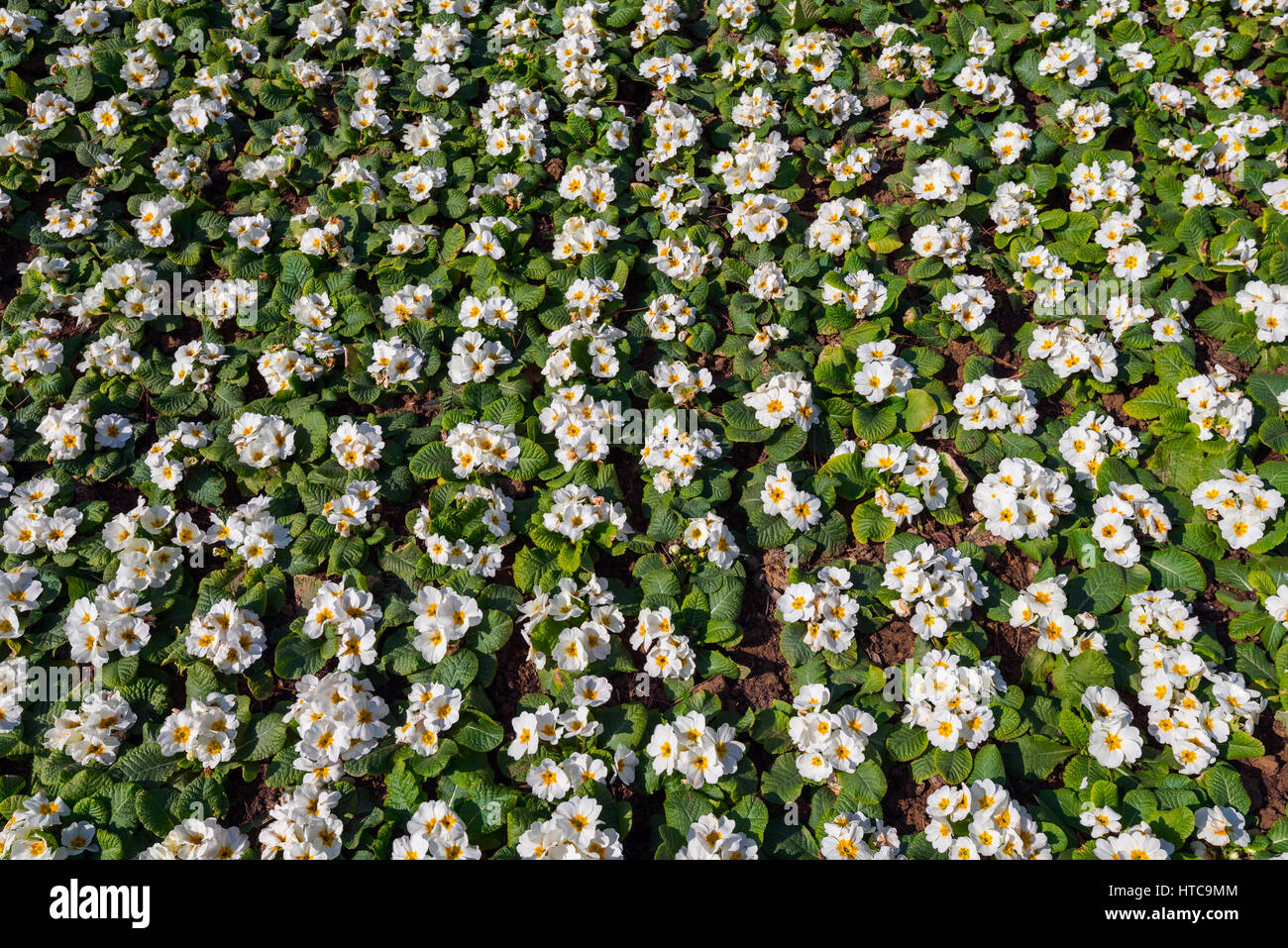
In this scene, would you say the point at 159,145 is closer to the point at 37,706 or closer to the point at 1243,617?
the point at 37,706

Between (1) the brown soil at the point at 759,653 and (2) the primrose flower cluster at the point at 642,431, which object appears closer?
(2) the primrose flower cluster at the point at 642,431

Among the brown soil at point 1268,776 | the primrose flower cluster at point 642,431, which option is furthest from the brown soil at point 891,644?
the brown soil at point 1268,776

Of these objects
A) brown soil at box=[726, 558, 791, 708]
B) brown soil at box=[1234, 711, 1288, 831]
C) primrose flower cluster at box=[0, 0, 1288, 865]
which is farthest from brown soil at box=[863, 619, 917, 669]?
brown soil at box=[1234, 711, 1288, 831]

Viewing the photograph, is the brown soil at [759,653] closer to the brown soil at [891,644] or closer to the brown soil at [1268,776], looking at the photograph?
the brown soil at [891,644]

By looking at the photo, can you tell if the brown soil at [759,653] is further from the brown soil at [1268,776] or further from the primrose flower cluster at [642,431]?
the brown soil at [1268,776]

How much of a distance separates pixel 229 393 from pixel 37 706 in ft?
4.99

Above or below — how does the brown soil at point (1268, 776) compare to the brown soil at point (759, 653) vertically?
below

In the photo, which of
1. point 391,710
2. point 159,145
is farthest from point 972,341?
point 159,145

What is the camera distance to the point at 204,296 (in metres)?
4.23

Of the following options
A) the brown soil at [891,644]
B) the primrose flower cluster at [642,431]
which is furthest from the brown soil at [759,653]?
the brown soil at [891,644]

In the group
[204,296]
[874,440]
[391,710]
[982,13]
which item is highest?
[982,13]

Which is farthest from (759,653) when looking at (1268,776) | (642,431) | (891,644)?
(1268,776)

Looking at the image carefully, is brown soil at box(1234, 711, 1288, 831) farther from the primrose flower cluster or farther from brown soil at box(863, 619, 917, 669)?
brown soil at box(863, 619, 917, 669)

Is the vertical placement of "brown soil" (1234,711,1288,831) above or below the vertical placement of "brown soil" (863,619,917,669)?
below
